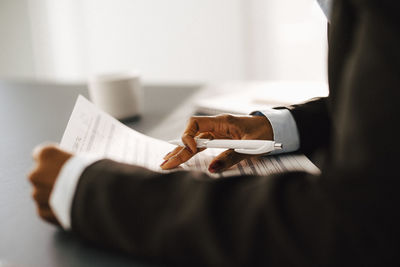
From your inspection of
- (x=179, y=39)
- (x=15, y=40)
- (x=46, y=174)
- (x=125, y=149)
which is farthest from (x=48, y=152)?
(x=15, y=40)

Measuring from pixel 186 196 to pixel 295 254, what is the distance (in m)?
0.12

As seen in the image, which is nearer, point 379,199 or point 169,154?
point 379,199

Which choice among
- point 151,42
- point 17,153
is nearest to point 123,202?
point 17,153

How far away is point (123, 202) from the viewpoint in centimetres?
44

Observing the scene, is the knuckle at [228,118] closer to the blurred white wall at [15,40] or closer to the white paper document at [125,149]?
the white paper document at [125,149]

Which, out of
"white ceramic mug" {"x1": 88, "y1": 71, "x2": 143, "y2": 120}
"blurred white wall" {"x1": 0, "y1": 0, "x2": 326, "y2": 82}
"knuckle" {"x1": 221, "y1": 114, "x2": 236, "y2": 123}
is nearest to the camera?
"knuckle" {"x1": 221, "y1": 114, "x2": 236, "y2": 123}

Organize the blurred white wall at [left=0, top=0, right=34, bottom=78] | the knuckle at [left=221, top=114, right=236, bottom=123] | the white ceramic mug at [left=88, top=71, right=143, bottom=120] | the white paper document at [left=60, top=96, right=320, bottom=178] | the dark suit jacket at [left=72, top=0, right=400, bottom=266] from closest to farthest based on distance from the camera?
the dark suit jacket at [left=72, top=0, right=400, bottom=266], the white paper document at [left=60, top=96, right=320, bottom=178], the knuckle at [left=221, top=114, right=236, bottom=123], the white ceramic mug at [left=88, top=71, right=143, bottom=120], the blurred white wall at [left=0, top=0, right=34, bottom=78]

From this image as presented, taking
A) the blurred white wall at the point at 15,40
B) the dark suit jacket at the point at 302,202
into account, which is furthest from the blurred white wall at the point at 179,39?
the dark suit jacket at the point at 302,202

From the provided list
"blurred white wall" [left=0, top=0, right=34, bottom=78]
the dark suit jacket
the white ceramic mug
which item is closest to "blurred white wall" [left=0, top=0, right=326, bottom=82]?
"blurred white wall" [left=0, top=0, right=34, bottom=78]

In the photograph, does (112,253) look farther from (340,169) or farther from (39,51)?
(39,51)

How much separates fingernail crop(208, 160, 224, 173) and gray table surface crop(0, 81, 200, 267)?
0.22 m

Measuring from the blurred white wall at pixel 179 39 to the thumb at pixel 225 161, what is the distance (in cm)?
185

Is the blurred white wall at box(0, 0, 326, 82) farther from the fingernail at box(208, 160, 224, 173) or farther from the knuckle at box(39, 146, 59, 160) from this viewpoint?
the knuckle at box(39, 146, 59, 160)

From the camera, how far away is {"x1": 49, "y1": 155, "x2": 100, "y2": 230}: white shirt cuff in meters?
0.45
